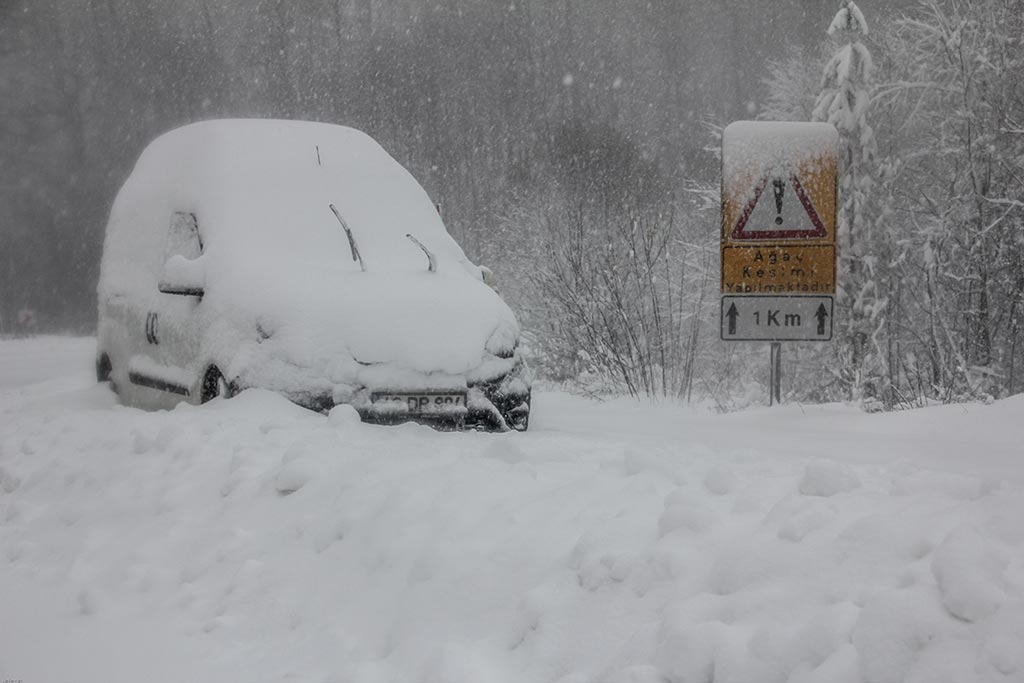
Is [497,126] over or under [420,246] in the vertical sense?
over

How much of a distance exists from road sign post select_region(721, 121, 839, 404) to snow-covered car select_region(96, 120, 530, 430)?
1925 mm

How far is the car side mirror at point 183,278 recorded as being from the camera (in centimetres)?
582

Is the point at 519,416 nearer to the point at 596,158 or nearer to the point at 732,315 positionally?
the point at 732,315

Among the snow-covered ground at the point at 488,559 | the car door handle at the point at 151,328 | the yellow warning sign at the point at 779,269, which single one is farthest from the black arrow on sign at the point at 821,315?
the car door handle at the point at 151,328

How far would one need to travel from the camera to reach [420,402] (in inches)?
218

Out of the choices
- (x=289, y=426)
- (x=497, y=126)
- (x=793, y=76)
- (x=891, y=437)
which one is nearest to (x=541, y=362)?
(x=891, y=437)

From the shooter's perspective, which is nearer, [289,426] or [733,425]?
[289,426]

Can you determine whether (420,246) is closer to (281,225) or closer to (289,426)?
(281,225)

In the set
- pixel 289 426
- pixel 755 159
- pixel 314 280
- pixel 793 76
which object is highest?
pixel 793 76

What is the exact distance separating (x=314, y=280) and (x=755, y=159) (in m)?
3.33

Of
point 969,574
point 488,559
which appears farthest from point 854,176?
point 969,574

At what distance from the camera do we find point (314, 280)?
229 inches

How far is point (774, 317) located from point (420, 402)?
9.68 ft

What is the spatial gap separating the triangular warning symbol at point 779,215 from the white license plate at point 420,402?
2648 millimetres
